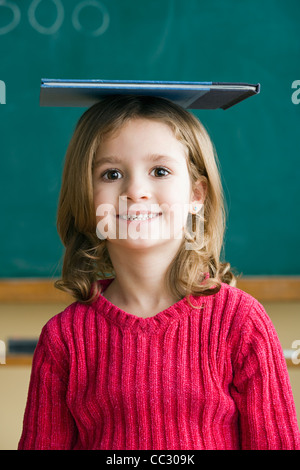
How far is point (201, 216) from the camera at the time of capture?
1051mm

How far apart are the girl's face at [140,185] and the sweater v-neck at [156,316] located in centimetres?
12

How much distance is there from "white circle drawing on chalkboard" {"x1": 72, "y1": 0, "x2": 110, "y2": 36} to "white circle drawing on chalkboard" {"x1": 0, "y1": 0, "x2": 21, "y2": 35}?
20cm

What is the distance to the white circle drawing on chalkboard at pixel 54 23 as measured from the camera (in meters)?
2.09

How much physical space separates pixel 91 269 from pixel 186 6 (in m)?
1.37

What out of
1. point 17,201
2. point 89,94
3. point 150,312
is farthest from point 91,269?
point 17,201

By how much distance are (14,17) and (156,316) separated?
1.56 metres

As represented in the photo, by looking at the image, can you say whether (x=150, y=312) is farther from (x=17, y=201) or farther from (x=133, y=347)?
(x=17, y=201)

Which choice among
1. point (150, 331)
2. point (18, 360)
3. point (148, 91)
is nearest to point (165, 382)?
point (150, 331)

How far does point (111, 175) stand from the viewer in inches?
36.7

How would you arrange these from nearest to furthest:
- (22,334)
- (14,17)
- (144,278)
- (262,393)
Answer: (262,393) → (144,278) → (14,17) → (22,334)

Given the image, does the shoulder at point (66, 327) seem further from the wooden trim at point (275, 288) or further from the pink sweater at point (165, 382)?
the wooden trim at point (275, 288)

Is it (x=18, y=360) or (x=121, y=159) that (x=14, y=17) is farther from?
(x=121, y=159)

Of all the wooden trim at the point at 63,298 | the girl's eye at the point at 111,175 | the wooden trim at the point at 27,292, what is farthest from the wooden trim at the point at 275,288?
the girl's eye at the point at 111,175
